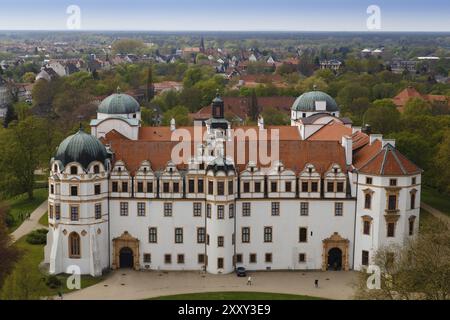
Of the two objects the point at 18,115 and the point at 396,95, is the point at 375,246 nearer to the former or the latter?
the point at 18,115

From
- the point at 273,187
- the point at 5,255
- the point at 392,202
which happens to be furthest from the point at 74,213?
the point at 392,202

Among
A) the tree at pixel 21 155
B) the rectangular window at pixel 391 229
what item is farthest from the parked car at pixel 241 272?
the tree at pixel 21 155

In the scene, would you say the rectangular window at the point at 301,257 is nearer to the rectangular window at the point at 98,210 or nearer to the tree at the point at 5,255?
the rectangular window at the point at 98,210

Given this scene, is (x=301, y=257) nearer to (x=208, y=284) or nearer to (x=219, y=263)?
(x=219, y=263)

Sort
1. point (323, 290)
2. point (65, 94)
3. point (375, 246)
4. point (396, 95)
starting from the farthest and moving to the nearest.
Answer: point (396, 95), point (65, 94), point (375, 246), point (323, 290)
